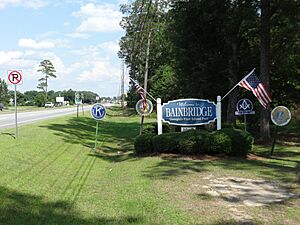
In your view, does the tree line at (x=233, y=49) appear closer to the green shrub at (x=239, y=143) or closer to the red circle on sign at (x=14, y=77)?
the green shrub at (x=239, y=143)

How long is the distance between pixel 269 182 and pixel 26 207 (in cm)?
582

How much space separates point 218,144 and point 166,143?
76.1 inches

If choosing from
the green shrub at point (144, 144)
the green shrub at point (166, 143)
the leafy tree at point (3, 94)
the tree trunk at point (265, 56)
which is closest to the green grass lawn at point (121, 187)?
the green shrub at point (144, 144)

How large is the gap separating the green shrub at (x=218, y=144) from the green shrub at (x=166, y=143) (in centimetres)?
119

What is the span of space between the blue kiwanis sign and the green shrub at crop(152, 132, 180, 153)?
1.61 meters

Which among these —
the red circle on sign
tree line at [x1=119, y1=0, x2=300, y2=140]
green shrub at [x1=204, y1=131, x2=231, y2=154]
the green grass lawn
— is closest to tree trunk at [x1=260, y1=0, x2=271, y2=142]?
tree line at [x1=119, y1=0, x2=300, y2=140]

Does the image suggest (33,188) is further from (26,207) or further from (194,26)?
(194,26)

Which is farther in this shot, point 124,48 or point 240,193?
point 124,48

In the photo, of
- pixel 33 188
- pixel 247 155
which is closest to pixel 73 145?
pixel 247 155

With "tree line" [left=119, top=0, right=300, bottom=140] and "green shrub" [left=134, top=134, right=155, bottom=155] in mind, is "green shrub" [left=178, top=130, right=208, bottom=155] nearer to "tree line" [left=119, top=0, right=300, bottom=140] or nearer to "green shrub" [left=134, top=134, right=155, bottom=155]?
"green shrub" [left=134, top=134, right=155, bottom=155]

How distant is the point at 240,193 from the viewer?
9.03 meters

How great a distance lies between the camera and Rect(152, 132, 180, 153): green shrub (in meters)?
15.3

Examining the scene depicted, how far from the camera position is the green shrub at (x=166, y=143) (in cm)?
1527

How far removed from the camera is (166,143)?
15367 mm
